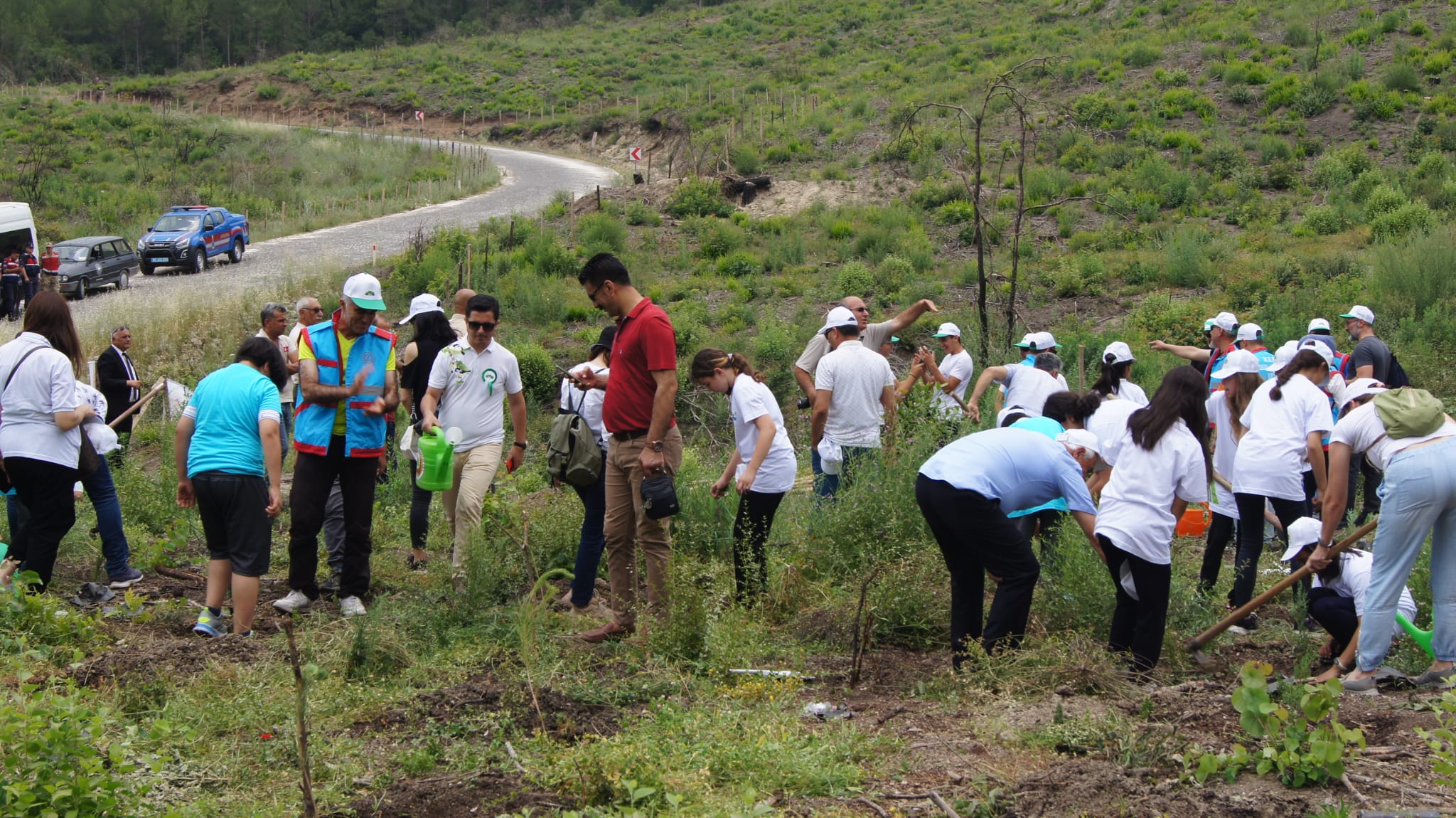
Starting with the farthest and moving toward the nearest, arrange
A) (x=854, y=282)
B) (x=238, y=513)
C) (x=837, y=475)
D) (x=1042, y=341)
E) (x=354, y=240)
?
1. (x=354, y=240)
2. (x=854, y=282)
3. (x=1042, y=341)
4. (x=837, y=475)
5. (x=238, y=513)

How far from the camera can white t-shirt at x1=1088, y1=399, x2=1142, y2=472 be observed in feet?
21.0

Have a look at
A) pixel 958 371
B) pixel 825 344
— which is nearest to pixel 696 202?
pixel 958 371

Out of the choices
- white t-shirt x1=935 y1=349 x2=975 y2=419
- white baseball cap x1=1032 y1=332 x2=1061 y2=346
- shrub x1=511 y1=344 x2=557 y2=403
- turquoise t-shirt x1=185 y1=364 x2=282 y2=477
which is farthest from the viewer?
shrub x1=511 y1=344 x2=557 y2=403

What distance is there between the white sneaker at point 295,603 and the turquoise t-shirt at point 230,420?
3.06 feet

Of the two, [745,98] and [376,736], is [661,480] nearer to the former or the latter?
[376,736]

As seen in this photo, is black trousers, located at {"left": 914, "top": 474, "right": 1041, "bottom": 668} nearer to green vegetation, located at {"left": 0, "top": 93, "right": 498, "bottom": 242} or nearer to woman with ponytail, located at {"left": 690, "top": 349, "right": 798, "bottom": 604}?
woman with ponytail, located at {"left": 690, "top": 349, "right": 798, "bottom": 604}

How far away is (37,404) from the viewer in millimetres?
6207

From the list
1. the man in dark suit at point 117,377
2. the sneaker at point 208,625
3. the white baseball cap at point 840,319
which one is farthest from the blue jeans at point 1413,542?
the man in dark suit at point 117,377

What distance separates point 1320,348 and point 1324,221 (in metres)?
13.6

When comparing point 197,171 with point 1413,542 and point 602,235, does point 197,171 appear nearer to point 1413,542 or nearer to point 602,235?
point 602,235

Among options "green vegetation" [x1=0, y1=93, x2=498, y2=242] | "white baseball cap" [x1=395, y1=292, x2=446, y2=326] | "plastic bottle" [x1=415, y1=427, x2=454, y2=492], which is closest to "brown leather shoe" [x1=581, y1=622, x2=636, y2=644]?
"plastic bottle" [x1=415, y1=427, x2=454, y2=492]

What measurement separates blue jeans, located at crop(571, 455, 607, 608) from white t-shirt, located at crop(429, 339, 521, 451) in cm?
85

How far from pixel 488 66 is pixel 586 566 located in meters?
57.3

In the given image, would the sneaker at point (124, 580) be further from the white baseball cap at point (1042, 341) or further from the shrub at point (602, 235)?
the shrub at point (602, 235)
